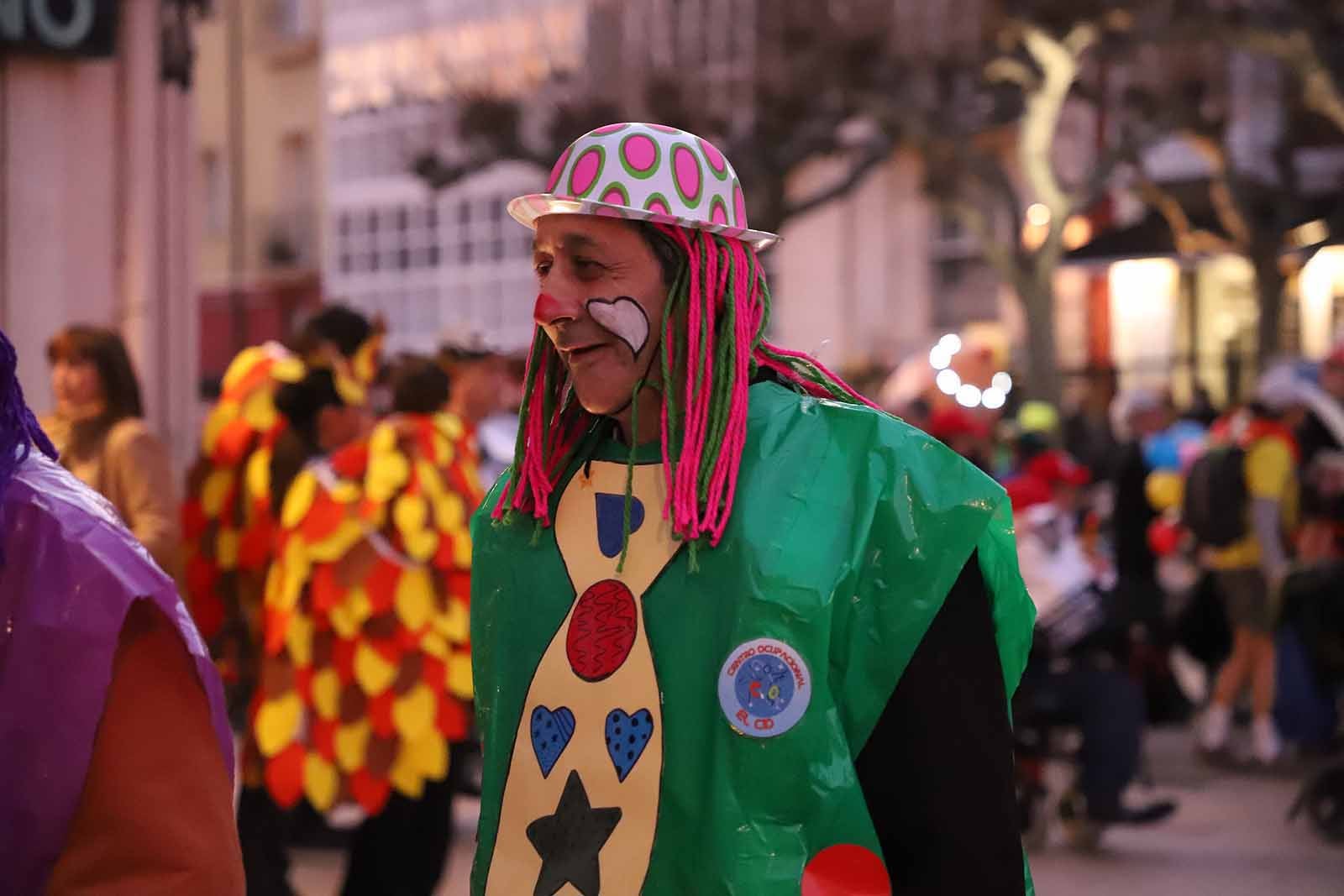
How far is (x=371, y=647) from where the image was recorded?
692 centimetres

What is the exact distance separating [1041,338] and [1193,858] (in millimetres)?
16587

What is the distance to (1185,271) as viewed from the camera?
30.6 m

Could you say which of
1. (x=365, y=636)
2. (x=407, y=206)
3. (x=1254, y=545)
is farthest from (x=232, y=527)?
(x=407, y=206)

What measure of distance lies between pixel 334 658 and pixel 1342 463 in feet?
18.8

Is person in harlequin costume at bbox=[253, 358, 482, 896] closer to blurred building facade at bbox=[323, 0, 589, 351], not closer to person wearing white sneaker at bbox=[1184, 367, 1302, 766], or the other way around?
person wearing white sneaker at bbox=[1184, 367, 1302, 766]

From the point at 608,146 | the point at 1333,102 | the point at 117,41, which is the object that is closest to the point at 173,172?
the point at 117,41

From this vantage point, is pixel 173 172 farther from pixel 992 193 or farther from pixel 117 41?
pixel 992 193

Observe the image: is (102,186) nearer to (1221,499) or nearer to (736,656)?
(1221,499)

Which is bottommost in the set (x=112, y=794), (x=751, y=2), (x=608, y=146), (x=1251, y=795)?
(x=1251, y=795)

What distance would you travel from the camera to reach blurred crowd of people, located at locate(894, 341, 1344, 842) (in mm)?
8945

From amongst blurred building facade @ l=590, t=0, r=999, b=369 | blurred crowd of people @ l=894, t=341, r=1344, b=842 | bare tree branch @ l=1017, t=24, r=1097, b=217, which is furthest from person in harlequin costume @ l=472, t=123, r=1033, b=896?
blurred building facade @ l=590, t=0, r=999, b=369

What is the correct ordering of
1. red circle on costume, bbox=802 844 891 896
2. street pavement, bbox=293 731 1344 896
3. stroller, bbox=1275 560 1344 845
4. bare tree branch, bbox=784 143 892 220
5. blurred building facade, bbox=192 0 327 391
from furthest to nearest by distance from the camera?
blurred building facade, bbox=192 0 327 391
bare tree branch, bbox=784 143 892 220
stroller, bbox=1275 560 1344 845
street pavement, bbox=293 731 1344 896
red circle on costume, bbox=802 844 891 896

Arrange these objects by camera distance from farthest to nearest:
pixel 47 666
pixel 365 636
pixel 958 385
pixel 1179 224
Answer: pixel 1179 224 < pixel 958 385 < pixel 365 636 < pixel 47 666

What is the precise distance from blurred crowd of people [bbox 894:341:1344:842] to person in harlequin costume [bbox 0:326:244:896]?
673 cm
